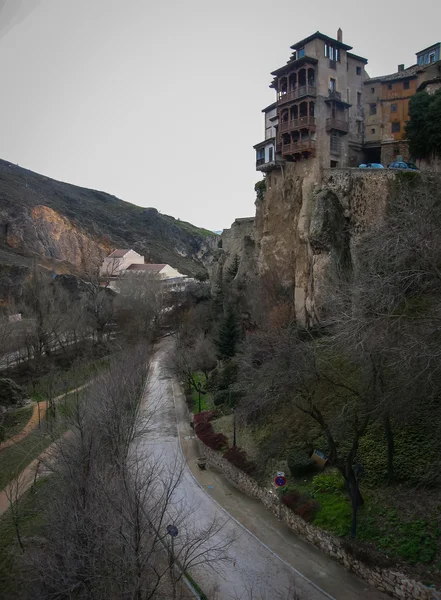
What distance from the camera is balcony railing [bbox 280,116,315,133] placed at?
32469mm

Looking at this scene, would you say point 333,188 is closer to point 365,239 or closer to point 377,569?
point 365,239

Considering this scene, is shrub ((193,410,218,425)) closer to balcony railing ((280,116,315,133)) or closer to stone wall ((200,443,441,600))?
stone wall ((200,443,441,600))

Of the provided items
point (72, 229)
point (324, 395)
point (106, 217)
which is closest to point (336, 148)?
point (324, 395)

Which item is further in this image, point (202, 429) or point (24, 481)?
point (202, 429)

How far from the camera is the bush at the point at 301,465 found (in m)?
16.7

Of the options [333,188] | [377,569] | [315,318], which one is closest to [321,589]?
[377,569]

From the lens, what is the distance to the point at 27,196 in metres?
84.4

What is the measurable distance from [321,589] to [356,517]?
7.39 feet

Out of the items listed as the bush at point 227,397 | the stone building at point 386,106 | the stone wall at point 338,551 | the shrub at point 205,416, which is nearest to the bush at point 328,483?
the stone wall at point 338,551

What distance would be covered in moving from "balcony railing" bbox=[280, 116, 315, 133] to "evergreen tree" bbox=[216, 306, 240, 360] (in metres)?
14.3

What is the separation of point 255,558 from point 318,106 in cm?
2949

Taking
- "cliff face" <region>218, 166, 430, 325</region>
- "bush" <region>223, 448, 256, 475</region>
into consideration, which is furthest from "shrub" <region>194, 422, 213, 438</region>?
"cliff face" <region>218, 166, 430, 325</region>

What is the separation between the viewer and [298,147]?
3288 cm

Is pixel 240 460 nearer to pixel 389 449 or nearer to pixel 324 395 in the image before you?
pixel 324 395
